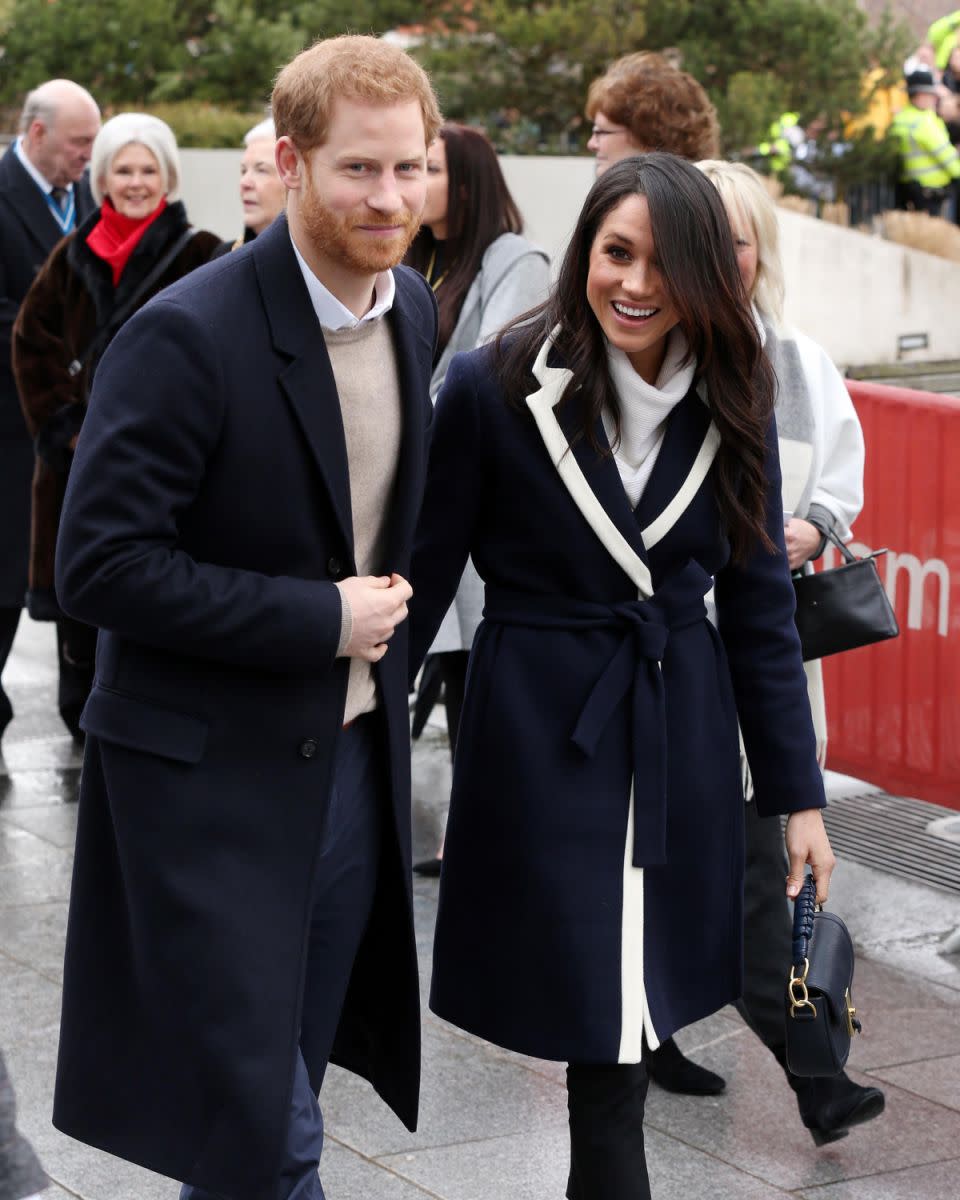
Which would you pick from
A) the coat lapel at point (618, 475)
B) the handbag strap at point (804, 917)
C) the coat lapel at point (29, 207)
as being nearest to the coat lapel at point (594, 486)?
the coat lapel at point (618, 475)

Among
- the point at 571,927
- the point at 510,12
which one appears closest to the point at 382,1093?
the point at 571,927

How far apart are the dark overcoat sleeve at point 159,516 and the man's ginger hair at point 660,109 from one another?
2.56m

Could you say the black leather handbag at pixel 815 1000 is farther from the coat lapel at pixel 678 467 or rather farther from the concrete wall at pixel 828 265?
the concrete wall at pixel 828 265

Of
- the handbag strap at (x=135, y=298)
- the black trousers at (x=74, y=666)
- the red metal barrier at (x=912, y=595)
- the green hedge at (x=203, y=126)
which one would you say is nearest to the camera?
the red metal barrier at (x=912, y=595)

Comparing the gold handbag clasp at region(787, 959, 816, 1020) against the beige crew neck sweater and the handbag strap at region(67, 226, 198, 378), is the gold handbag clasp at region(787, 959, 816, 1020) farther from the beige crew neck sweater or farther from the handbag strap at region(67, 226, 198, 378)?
the handbag strap at region(67, 226, 198, 378)

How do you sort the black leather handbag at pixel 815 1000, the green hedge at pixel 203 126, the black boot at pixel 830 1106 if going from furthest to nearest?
the green hedge at pixel 203 126 < the black boot at pixel 830 1106 < the black leather handbag at pixel 815 1000

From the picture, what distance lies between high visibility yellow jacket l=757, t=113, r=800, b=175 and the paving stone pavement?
11.7 m

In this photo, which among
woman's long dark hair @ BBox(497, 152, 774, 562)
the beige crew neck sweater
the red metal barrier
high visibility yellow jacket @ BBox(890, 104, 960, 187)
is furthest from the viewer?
high visibility yellow jacket @ BBox(890, 104, 960, 187)

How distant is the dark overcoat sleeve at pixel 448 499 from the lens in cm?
332

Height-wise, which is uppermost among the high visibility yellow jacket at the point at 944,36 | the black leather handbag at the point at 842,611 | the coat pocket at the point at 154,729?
the high visibility yellow jacket at the point at 944,36

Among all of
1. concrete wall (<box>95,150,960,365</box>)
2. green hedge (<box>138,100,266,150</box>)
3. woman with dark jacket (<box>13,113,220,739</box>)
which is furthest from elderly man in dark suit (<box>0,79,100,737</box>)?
green hedge (<box>138,100,266,150</box>)

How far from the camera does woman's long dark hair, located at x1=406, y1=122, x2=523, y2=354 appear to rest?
5.61 metres

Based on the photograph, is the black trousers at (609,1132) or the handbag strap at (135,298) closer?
the black trousers at (609,1132)

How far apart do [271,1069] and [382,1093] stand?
0.44 m
